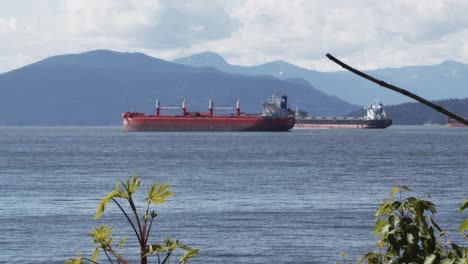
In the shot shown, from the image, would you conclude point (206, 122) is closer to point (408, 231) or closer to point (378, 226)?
point (408, 231)

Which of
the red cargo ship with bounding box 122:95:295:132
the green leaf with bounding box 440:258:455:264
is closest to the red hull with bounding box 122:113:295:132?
the red cargo ship with bounding box 122:95:295:132

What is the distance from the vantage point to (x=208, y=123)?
582ft

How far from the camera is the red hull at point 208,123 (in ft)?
575

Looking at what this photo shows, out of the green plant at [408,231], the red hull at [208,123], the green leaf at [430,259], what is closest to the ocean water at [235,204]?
the green plant at [408,231]

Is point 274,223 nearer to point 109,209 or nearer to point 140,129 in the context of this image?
point 109,209

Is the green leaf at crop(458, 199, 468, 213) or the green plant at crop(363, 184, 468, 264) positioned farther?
the green plant at crop(363, 184, 468, 264)

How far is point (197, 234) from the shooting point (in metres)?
32.5

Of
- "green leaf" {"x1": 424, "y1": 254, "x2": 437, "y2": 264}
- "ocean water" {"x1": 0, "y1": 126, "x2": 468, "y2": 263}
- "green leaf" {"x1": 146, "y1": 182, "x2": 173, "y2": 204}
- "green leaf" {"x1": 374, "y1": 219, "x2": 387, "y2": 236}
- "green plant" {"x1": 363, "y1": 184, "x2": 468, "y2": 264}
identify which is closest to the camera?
"green leaf" {"x1": 146, "y1": 182, "x2": 173, "y2": 204}

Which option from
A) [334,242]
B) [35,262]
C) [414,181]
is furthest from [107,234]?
[414,181]

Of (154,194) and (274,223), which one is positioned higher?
(154,194)

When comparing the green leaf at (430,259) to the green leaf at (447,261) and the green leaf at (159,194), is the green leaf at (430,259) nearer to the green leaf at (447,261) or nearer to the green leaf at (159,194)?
the green leaf at (447,261)

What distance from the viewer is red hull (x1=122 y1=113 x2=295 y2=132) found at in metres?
175

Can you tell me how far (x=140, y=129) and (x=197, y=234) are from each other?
156617mm

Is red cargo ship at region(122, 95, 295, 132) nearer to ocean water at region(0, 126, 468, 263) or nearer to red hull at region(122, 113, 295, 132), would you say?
red hull at region(122, 113, 295, 132)
